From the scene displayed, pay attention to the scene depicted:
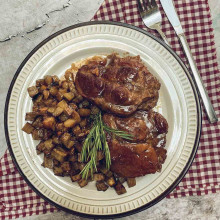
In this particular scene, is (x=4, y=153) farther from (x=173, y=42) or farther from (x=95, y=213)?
(x=173, y=42)

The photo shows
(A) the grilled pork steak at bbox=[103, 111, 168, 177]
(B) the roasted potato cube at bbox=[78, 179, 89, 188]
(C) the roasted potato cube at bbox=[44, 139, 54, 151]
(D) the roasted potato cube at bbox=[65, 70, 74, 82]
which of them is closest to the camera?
(A) the grilled pork steak at bbox=[103, 111, 168, 177]

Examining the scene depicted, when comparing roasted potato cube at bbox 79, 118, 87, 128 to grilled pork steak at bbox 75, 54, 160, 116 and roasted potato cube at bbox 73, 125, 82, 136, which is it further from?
grilled pork steak at bbox 75, 54, 160, 116

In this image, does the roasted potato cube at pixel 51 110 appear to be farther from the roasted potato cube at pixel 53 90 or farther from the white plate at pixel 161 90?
the white plate at pixel 161 90

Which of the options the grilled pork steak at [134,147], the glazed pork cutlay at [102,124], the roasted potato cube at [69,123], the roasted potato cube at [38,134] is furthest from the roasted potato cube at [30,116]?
the grilled pork steak at [134,147]

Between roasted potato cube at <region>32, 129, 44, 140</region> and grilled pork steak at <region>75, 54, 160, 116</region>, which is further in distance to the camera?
roasted potato cube at <region>32, 129, 44, 140</region>

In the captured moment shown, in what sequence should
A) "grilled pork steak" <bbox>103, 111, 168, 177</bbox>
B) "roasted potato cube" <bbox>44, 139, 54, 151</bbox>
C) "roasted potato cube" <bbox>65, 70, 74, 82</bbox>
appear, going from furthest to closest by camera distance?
"roasted potato cube" <bbox>65, 70, 74, 82</bbox>, "roasted potato cube" <bbox>44, 139, 54, 151</bbox>, "grilled pork steak" <bbox>103, 111, 168, 177</bbox>

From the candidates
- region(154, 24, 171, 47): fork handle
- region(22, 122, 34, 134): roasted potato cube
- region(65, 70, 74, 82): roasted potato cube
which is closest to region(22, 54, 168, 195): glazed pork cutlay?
region(22, 122, 34, 134): roasted potato cube

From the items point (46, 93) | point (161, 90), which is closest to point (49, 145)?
point (46, 93)

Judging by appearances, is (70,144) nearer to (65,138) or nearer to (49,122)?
(65,138)

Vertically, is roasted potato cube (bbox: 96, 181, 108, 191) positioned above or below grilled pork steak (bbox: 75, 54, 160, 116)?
below
